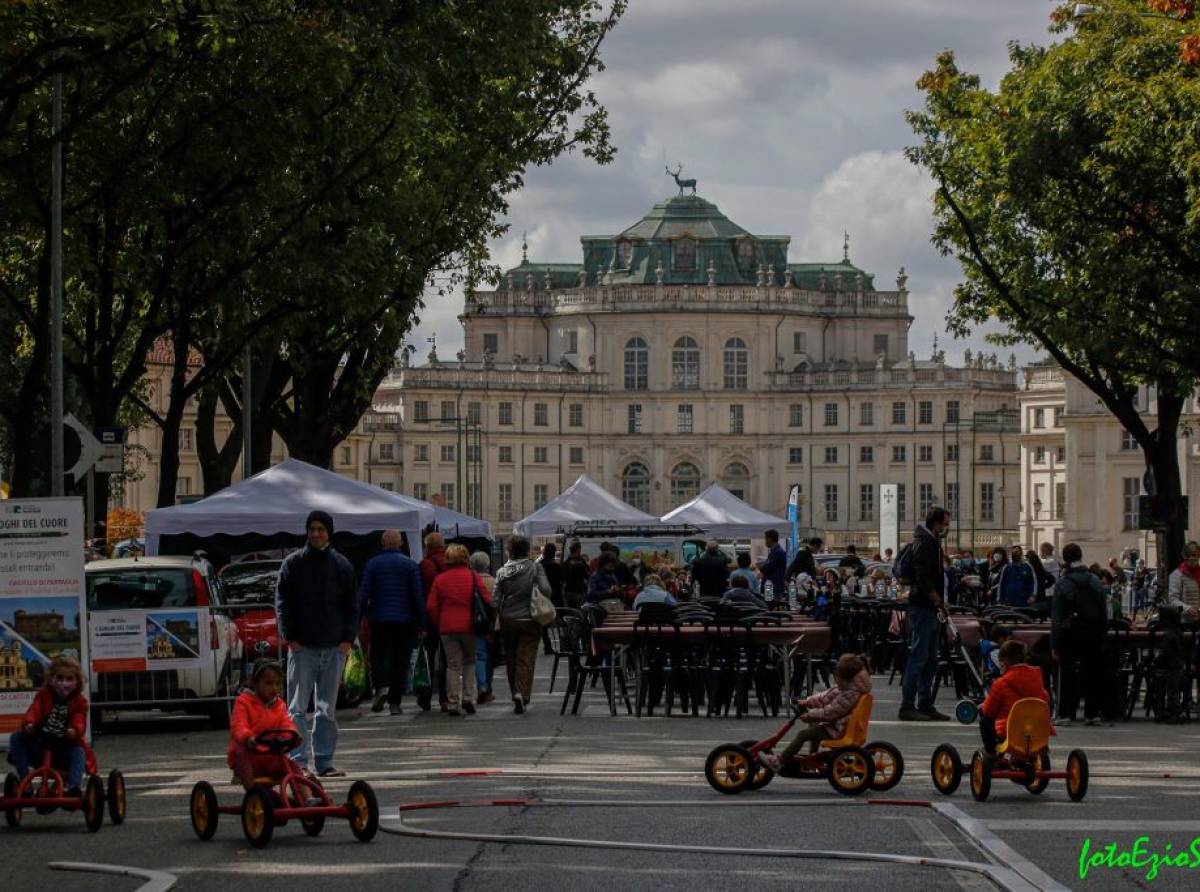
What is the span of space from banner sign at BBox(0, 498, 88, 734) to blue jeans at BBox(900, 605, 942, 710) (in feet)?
23.7

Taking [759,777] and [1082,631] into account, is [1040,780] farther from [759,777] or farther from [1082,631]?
[1082,631]

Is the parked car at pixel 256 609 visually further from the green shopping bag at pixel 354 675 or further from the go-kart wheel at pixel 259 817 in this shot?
the go-kart wheel at pixel 259 817

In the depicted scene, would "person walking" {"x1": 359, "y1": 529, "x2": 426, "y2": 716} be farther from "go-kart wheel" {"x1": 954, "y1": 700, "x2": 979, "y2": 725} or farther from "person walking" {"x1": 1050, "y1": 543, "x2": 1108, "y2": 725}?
"person walking" {"x1": 1050, "y1": 543, "x2": 1108, "y2": 725}

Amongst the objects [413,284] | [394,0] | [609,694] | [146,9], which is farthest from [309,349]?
[146,9]

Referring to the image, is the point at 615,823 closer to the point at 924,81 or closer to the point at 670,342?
the point at 924,81

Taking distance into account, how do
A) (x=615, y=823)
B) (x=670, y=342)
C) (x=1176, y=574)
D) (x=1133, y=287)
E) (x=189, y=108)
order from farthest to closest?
1. (x=670, y=342)
2. (x=1133, y=287)
3. (x=189, y=108)
4. (x=1176, y=574)
5. (x=615, y=823)

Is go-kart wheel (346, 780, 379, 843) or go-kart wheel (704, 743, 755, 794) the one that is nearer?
go-kart wheel (346, 780, 379, 843)

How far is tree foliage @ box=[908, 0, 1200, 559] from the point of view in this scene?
30891 millimetres

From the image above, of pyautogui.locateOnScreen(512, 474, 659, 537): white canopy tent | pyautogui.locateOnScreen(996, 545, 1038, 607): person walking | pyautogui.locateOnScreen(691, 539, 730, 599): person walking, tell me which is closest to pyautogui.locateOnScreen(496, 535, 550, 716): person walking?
pyautogui.locateOnScreen(691, 539, 730, 599): person walking

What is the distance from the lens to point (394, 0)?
2903 centimetres

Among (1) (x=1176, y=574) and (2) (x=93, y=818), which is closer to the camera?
(2) (x=93, y=818)

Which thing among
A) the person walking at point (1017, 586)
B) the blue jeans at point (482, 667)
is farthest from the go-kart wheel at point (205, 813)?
the person walking at point (1017, 586)

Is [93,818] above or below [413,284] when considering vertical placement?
below

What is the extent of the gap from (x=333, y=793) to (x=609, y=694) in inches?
326
